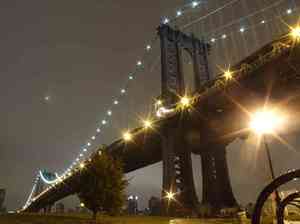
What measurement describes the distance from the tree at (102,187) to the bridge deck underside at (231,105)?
260cm

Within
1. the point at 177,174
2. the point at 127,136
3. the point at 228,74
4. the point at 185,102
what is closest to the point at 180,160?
the point at 177,174

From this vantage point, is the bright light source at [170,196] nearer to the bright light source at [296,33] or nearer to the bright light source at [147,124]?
the bright light source at [147,124]

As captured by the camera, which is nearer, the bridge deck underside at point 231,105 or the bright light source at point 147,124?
the bridge deck underside at point 231,105

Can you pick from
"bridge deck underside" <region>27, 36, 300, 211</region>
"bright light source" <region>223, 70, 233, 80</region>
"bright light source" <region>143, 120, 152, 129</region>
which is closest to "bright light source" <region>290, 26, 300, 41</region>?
"bridge deck underside" <region>27, 36, 300, 211</region>

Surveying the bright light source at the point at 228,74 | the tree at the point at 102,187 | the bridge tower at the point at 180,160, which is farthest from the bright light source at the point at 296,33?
the tree at the point at 102,187

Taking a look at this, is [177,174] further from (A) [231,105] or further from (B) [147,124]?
(A) [231,105]

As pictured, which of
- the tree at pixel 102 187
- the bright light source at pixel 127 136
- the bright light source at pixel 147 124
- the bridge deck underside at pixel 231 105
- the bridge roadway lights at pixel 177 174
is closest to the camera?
the tree at pixel 102 187

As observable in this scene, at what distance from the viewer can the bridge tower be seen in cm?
5556

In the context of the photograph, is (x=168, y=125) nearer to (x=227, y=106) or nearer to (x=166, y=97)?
(x=166, y=97)

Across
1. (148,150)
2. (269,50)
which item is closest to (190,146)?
(148,150)

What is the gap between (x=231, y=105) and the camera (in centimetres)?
5159

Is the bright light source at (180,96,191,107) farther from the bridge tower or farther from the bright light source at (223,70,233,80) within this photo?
the bright light source at (223,70,233,80)

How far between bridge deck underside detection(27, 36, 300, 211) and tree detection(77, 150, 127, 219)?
8.54 ft

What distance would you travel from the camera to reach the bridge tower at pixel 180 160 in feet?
182
